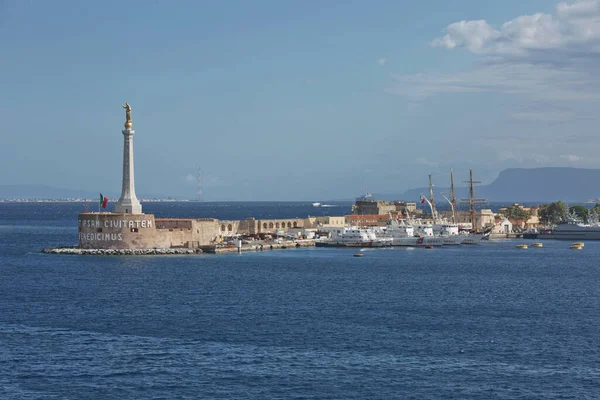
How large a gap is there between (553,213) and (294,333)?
126 m

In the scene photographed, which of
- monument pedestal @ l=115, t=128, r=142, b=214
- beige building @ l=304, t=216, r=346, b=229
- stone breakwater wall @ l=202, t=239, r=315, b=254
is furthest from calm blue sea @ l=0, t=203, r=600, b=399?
beige building @ l=304, t=216, r=346, b=229

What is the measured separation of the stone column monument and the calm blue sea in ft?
38.4

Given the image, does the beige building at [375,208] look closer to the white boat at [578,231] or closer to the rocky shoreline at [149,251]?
the white boat at [578,231]

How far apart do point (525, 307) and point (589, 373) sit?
1789 centimetres

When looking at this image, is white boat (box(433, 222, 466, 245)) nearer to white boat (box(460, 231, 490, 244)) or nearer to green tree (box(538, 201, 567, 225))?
white boat (box(460, 231, 490, 244))

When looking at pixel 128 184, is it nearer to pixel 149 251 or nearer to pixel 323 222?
pixel 149 251

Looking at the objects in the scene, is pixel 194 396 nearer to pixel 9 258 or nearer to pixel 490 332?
pixel 490 332

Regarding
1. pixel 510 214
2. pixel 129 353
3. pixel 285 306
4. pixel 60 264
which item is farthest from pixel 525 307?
pixel 510 214

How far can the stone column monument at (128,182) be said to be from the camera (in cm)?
8831

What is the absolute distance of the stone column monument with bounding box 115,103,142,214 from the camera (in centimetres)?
8831

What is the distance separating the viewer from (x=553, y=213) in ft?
529

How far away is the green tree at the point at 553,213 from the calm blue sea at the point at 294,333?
85651mm

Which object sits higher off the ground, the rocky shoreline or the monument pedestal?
A: the monument pedestal

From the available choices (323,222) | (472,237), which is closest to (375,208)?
(323,222)
